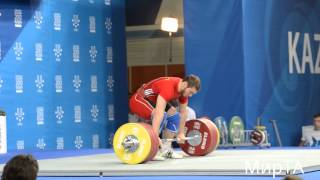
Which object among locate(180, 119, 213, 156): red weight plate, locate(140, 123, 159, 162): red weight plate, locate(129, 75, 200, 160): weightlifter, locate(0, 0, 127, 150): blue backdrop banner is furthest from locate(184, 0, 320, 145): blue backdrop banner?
locate(140, 123, 159, 162): red weight plate

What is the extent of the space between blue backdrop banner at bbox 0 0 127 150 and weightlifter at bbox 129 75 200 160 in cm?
343

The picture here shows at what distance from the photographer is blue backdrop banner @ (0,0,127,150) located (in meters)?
10.6

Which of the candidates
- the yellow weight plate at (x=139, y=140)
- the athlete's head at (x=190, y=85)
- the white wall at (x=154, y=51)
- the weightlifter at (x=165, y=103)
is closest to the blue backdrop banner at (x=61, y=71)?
the weightlifter at (x=165, y=103)

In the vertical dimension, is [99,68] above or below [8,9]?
below

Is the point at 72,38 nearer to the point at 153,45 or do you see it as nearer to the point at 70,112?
the point at 70,112

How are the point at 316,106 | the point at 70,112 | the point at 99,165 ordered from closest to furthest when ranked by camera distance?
the point at 99,165
the point at 70,112
the point at 316,106

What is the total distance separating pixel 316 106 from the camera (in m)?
12.9

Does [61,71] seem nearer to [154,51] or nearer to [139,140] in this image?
[139,140]

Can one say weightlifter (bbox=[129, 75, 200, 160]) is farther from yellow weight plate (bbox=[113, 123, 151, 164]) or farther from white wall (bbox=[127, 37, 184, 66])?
white wall (bbox=[127, 37, 184, 66])

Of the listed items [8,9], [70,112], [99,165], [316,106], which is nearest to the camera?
[99,165]

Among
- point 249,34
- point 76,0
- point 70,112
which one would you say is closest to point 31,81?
point 70,112

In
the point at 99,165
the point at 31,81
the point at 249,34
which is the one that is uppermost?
the point at 249,34

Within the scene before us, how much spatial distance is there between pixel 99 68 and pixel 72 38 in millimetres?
749

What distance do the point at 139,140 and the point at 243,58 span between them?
424 cm
